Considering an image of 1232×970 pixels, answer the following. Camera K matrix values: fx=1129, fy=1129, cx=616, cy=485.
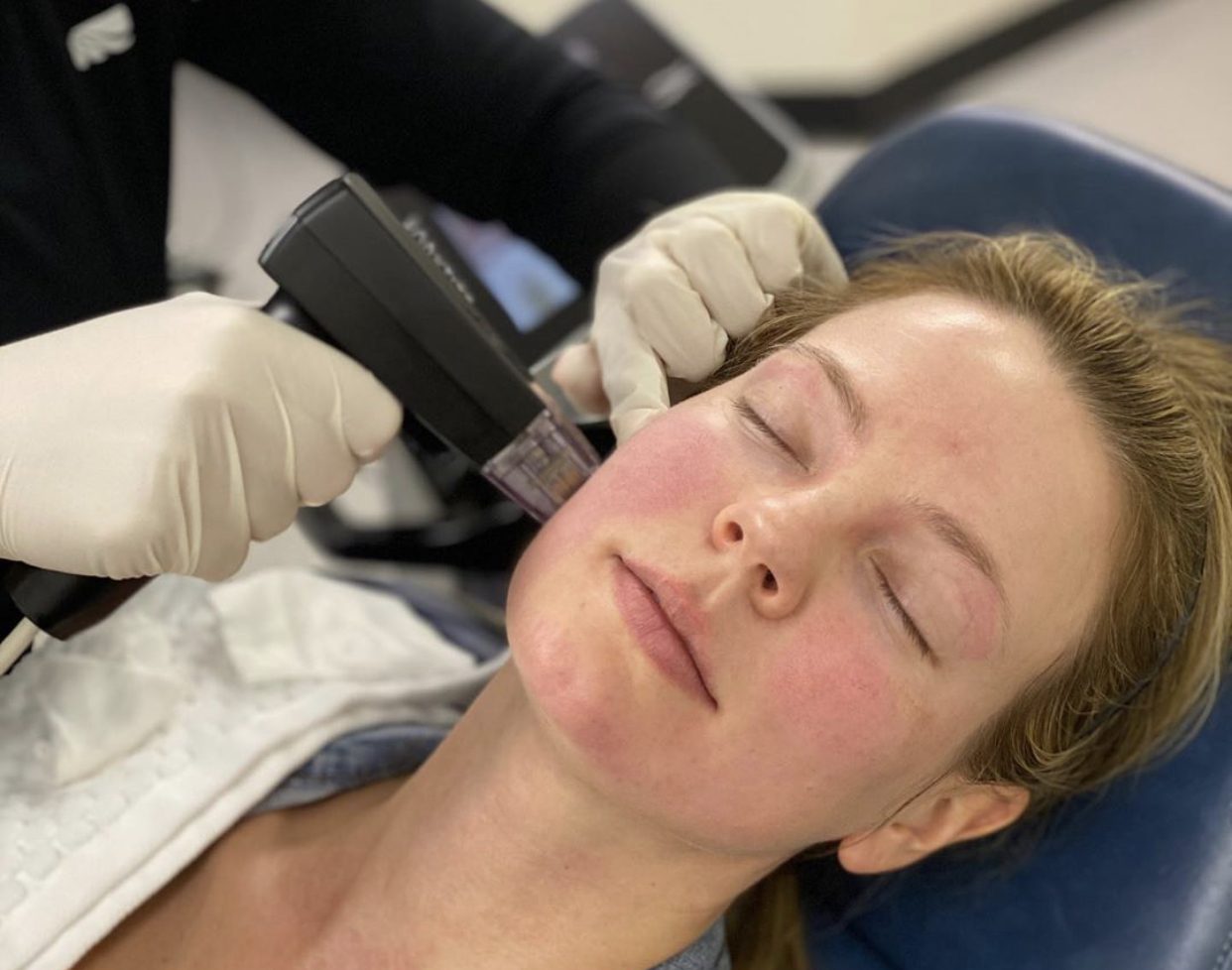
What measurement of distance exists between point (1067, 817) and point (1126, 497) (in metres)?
0.31

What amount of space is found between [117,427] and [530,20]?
2444 mm

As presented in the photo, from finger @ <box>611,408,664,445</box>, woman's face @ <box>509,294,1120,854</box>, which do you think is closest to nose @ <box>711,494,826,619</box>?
woman's face @ <box>509,294,1120,854</box>

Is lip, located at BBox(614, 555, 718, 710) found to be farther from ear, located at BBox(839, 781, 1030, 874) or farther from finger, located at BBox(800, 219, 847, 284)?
finger, located at BBox(800, 219, 847, 284)

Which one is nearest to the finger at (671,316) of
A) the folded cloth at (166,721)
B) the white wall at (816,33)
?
the folded cloth at (166,721)

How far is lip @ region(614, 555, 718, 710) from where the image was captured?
0.81 m

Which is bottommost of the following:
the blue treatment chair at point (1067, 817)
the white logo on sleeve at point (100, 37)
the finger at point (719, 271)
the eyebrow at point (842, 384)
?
the blue treatment chair at point (1067, 817)

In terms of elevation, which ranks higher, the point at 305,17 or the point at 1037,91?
the point at 305,17

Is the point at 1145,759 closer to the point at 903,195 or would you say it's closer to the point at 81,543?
the point at 903,195

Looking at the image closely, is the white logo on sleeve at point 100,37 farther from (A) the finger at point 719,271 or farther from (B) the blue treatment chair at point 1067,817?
(B) the blue treatment chair at point 1067,817

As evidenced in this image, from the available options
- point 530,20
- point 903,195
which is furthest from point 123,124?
point 530,20

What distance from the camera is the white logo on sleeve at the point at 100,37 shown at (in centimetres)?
101

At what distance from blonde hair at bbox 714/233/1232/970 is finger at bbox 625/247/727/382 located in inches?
1.4

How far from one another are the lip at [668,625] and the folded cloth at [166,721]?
41 cm

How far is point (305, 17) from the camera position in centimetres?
117
